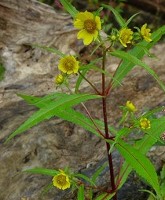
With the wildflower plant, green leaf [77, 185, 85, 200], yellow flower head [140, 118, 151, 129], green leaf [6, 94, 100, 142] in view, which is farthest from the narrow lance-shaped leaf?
green leaf [6, 94, 100, 142]

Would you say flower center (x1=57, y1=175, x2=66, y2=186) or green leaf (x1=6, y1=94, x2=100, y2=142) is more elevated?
green leaf (x1=6, y1=94, x2=100, y2=142)

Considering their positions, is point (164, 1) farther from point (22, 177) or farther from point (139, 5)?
point (22, 177)

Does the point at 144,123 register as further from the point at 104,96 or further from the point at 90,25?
the point at 90,25

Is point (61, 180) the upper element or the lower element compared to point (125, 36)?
lower

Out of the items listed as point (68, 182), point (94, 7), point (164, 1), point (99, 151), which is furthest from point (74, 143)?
point (164, 1)

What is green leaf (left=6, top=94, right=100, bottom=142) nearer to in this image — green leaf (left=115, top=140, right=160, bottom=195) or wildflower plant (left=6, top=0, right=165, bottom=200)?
wildflower plant (left=6, top=0, right=165, bottom=200)

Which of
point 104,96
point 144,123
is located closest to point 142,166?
point 144,123
